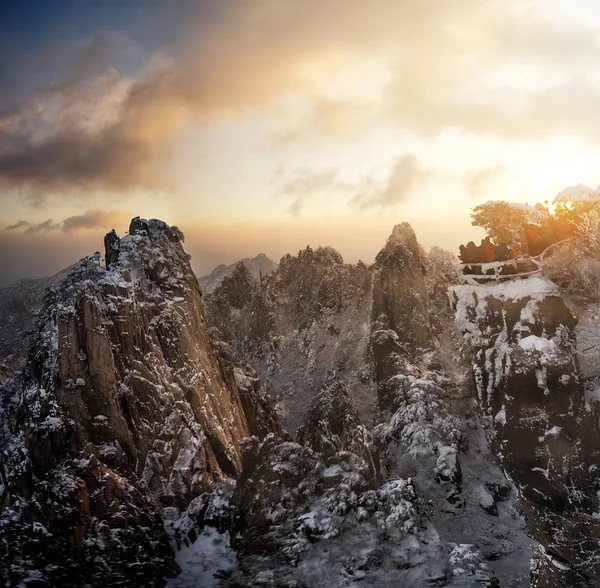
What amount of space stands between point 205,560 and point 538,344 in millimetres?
27008

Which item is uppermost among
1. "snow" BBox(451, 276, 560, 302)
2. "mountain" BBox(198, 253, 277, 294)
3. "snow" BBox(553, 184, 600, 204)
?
"mountain" BBox(198, 253, 277, 294)

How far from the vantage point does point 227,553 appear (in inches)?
1196

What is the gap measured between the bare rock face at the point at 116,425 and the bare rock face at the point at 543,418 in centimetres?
2246

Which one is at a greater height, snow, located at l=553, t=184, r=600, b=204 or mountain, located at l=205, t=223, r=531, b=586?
snow, located at l=553, t=184, r=600, b=204

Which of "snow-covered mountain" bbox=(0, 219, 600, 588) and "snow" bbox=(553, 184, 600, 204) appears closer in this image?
"snow-covered mountain" bbox=(0, 219, 600, 588)

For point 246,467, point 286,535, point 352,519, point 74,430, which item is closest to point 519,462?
point 352,519

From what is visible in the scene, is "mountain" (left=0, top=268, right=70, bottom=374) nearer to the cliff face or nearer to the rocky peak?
the cliff face

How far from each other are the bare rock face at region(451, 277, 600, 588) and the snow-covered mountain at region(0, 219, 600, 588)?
12cm

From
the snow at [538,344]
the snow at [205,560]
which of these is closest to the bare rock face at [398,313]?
the snow at [538,344]

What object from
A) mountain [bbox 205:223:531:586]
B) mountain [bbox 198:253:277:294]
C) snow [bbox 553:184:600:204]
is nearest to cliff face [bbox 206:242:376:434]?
mountain [bbox 205:223:531:586]

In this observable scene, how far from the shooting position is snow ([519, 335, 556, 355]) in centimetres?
3354

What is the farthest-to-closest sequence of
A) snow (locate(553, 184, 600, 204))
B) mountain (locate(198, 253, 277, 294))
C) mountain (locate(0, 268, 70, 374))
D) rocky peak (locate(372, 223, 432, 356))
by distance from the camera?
mountain (locate(198, 253, 277, 294)) → mountain (locate(0, 268, 70, 374)) → rocky peak (locate(372, 223, 432, 356)) → snow (locate(553, 184, 600, 204))

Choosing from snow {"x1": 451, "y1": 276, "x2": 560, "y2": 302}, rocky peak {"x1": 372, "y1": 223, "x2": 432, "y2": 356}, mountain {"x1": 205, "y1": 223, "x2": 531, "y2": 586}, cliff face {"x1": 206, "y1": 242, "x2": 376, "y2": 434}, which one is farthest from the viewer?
cliff face {"x1": 206, "y1": 242, "x2": 376, "y2": 434}

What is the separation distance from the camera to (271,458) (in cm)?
3400
